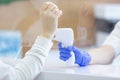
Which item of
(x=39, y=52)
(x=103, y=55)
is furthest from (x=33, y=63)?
(x=103, y=55)

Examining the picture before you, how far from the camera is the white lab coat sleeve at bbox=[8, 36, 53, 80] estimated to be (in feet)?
1.97

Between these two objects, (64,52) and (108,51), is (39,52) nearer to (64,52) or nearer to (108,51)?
(64,52)

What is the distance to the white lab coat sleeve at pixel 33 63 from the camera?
0.60m

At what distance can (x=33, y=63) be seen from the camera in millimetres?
609

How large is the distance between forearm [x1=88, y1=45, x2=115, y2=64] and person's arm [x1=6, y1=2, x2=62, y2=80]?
169mm

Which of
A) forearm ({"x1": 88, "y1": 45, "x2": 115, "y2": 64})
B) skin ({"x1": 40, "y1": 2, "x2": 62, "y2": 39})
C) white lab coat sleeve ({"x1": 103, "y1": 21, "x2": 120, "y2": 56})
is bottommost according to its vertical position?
forearm ({"x1": 88, "y1": 45, "x2": 115, "y2": 64})

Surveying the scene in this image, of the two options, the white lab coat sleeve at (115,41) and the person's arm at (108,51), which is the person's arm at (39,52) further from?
the white lab coat sleeve at (115,41)

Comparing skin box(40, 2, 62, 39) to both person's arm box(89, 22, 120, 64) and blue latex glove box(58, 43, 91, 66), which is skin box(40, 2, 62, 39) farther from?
person's arm box(89, 22, 120, 64)

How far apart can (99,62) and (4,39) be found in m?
0.94

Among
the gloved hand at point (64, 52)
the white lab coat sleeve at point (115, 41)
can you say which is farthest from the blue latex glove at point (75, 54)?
the white lab coat sleeve at point (115, 41)

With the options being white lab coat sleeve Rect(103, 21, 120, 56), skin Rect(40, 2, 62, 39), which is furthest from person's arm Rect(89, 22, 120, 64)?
skin Rect(40, 2, 62, 39)

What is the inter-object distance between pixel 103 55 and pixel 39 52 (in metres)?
0.26

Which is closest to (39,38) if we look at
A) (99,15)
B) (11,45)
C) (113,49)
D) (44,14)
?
(44,14)

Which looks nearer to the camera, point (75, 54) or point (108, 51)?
point (75, 54)
